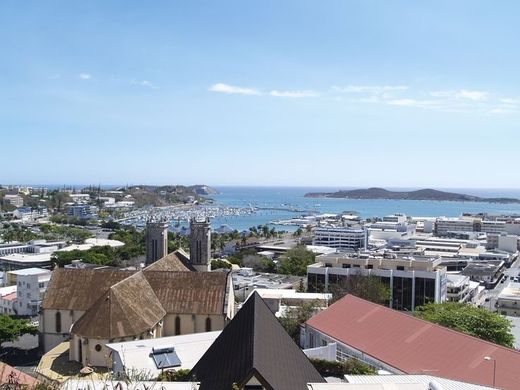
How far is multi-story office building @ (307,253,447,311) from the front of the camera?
4281cm

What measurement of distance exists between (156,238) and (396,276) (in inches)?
866

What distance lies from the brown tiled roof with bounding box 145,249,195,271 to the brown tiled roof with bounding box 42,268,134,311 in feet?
5.22

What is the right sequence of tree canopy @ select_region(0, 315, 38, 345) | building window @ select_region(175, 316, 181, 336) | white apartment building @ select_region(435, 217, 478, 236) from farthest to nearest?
white apartment building @ select_region(435, 217, 478, 236)
tree canopy @ select_region(0, 315, 38, 345)
building window @ select_region(175, 316, 181, 336)

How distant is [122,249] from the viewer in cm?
6103

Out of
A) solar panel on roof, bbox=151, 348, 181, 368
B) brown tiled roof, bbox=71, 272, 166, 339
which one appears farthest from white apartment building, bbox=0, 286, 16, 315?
solar panel on roof, bbox=151, 348, 181, 368

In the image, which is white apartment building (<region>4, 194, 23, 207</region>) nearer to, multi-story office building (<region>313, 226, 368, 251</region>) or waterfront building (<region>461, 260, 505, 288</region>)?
multi-story office building (<region>313, 226, 368, 251</region>)

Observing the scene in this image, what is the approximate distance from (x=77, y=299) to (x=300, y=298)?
15279mm

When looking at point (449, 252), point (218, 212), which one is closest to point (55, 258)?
point (449, 252)

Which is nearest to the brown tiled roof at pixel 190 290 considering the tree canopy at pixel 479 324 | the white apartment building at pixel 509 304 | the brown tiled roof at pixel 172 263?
the brown tiled roof at pixel 172 263

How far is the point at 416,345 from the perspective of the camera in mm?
17594

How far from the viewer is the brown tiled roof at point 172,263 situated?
89.0 ft

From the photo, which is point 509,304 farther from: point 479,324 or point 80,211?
point 80,211

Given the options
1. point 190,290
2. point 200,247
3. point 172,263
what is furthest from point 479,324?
point 200,247

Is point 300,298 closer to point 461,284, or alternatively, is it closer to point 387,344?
point 387,344
